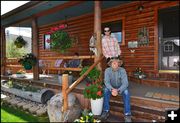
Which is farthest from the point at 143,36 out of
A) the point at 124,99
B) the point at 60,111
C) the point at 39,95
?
the point at 60,111

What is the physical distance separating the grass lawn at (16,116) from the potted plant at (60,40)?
2.05 m

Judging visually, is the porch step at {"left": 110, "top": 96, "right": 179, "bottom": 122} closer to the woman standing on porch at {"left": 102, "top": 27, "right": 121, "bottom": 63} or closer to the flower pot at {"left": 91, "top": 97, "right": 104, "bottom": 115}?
the flower pot at {"left": 91, "top": 97, "right": 104, "bottom": 115}

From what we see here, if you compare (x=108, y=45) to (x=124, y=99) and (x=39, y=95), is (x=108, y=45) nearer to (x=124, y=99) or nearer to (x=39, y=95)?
(x=124, y=99)

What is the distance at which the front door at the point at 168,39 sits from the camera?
711 cm

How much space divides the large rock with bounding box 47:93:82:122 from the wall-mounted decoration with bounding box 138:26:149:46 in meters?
3.70

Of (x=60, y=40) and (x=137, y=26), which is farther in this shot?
(x=137, y=26)

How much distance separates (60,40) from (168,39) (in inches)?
137

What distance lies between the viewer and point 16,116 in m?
5.70

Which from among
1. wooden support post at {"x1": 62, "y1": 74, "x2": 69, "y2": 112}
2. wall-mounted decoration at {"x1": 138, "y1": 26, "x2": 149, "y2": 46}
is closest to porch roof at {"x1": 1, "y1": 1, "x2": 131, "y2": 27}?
wall-mounted decoration at {"x1": 138, "y1": 26, "x2": 149, "y2": 46}

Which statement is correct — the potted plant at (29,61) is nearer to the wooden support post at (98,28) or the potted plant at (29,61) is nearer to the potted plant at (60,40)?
the potted plant at (60,40)

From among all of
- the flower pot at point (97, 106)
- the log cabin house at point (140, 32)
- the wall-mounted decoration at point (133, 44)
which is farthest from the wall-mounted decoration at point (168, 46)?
the flower pot at point (97, 106)

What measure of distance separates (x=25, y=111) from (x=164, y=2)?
17.5ft

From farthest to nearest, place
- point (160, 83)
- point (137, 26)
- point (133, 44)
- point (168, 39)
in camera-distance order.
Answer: point (133, 44) → point (137, 26) → point (168, 39) → point (160, 83)

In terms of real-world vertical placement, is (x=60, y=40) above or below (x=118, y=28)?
below
